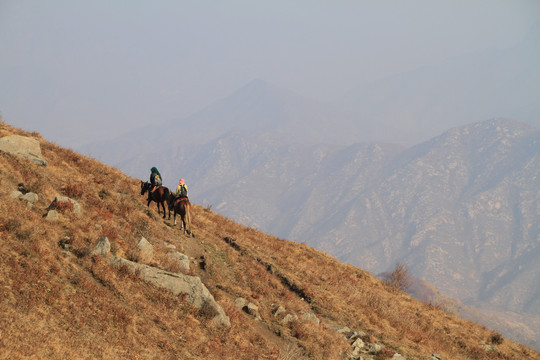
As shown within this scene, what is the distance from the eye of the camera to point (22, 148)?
18969mm

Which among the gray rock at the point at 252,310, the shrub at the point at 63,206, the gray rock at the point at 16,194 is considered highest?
the shrub at the point at 63,206

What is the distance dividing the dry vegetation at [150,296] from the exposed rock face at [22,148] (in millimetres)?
651

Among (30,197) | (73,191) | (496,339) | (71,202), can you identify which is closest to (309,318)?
(71,202)

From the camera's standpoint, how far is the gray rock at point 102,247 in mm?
13461

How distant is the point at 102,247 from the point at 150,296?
8.34 ft

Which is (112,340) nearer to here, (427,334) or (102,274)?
(102,274)

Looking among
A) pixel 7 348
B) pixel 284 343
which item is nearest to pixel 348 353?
pixel 284 343

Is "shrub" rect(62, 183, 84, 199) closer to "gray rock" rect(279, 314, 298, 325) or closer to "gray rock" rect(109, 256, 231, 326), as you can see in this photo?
"gray rock" rect(109, 256, 231, 326)

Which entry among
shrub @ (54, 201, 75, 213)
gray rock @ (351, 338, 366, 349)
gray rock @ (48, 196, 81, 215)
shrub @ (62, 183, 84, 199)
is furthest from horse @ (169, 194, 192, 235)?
gray rock @ (351, 338, 366, 349)

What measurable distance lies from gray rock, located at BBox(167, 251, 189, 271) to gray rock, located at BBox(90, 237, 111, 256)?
2.88 m

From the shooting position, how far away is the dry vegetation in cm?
1021

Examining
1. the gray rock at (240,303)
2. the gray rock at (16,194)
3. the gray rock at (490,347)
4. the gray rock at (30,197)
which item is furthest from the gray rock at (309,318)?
the gray rock at (16,194)

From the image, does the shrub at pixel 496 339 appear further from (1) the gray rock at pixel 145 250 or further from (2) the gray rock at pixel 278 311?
(1) the gray rock at pixel 145 250

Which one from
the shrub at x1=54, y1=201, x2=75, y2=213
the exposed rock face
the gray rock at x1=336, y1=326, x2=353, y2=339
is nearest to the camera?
the shrub at x1=54, y1=201, x2=75, y2=213
